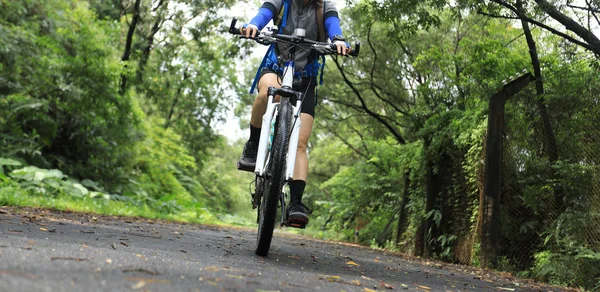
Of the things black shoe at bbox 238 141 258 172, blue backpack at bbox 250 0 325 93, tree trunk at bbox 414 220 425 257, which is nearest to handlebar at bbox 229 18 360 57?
blue backpack at bbox 250 0 325 93

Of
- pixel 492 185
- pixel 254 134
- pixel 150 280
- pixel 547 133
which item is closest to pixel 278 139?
pixel 254 134

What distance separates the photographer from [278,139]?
4.44m

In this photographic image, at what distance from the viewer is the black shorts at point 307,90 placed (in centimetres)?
504

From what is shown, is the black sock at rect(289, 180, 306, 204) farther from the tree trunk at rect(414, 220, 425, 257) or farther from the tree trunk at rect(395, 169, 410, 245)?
the tree trunk at rect(395, 169, 410, 245)

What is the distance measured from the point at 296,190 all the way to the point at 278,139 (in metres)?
0.56

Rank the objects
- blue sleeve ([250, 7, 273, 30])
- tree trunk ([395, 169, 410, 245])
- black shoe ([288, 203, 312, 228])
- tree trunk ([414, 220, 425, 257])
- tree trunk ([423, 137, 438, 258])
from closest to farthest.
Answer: black shoe ([288, 203, 312, 228]) < blue sleeve ([250, 7, 273, 30]) < tree trunk ([423, 137, 438, 258]) < tree trunk ([414, 220, 425, 257]) < tree trunk ([395, 169, 410, 245])

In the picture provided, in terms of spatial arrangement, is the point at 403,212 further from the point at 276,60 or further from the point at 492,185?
the point at 276,60

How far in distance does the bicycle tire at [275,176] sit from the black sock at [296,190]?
9.9 inches

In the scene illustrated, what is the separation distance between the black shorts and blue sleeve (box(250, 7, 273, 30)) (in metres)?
0.43

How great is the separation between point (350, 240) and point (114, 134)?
916 cm

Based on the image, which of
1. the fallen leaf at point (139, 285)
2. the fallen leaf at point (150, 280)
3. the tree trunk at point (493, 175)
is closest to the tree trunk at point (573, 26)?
the tree trunk at point (493, 175)

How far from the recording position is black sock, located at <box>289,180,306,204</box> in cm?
477

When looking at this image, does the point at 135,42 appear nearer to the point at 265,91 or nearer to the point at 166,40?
the point at 166,40

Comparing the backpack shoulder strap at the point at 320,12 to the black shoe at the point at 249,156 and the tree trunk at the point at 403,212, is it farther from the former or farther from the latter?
the tree trunk at the point at 403,212
